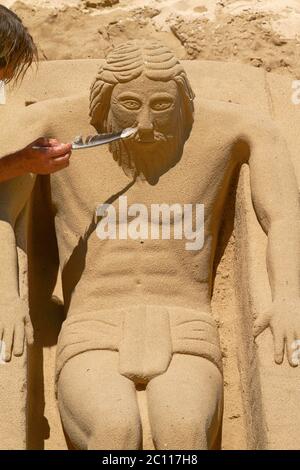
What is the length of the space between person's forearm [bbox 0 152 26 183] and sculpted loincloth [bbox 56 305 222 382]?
560 mm

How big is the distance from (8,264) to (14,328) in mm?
270

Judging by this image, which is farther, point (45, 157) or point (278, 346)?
point (45, 157)

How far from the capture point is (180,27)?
5621 millimetres

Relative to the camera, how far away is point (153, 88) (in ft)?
13.8

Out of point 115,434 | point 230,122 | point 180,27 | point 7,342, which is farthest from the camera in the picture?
point 180,27

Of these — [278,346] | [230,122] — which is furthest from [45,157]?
[278,346]

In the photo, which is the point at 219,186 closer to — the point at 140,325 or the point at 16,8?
the point at 140,325

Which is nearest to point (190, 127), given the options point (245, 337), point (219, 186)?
point (219, 186)

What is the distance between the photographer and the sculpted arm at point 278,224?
388 centimetres

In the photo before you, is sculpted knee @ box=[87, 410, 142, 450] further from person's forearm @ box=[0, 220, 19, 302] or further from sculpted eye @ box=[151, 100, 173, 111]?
sculpted eye @ box=[151, 100, 173, 111]

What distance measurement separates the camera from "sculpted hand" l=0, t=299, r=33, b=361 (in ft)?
12.4

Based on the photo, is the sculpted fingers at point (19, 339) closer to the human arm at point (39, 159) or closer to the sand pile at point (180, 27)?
the human arm at point (39, 159)
